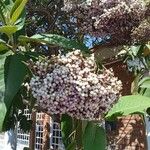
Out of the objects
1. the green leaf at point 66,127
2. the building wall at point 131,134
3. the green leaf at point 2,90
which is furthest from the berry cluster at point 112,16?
the building wall at point 131,134

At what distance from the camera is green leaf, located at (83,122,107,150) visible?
2.57 metres

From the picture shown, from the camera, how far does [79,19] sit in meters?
3.49

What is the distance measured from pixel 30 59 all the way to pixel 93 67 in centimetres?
40

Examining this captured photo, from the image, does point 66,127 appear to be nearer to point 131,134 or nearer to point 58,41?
point 58,41

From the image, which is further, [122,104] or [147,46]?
[147,46]

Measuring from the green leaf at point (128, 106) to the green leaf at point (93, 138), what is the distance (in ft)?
0.33

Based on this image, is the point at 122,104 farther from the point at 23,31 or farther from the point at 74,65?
the point at 23,31

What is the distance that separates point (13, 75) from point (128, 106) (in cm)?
68

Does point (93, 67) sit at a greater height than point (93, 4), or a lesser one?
lesser

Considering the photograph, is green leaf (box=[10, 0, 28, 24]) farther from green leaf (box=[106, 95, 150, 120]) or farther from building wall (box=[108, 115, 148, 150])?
building wall (box=[108, 115, 148, 150])

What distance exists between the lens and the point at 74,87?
7.63ft

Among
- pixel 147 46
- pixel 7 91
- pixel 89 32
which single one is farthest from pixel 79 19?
pixel 7 91

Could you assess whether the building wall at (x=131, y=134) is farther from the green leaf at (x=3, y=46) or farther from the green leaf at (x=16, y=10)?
the green leaf at (x=16, y=10)

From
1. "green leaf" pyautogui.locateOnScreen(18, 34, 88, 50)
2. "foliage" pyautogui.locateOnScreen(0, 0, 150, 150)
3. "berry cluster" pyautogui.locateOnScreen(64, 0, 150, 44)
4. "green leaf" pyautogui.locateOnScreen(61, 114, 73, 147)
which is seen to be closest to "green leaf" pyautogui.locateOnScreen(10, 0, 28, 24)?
"foliage" pyautogui.locateOnScreen(0, 0, 150, 150)
